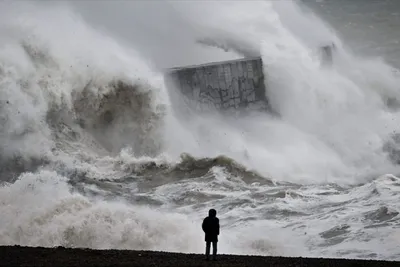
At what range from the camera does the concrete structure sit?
61.7 ft

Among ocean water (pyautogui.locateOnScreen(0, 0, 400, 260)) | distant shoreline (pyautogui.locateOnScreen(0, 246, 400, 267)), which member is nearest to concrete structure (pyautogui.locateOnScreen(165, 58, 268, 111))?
ocean water (pyautogui.locateOnScreen(0, 0, 400, 260))

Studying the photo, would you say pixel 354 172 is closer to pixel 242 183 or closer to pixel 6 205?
A: pixel 242 183

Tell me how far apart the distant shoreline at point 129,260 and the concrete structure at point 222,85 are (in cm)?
1053

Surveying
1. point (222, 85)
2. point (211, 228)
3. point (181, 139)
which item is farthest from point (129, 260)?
point (222, 85)

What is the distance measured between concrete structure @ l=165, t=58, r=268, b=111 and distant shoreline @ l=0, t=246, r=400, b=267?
10.5m

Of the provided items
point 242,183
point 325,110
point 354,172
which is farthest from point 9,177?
point 325,110

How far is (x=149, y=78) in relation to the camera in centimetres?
1817

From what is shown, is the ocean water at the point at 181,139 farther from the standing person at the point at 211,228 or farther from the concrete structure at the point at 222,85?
the standing person at the point at 211,228

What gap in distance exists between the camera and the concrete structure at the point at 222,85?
61.7 ft

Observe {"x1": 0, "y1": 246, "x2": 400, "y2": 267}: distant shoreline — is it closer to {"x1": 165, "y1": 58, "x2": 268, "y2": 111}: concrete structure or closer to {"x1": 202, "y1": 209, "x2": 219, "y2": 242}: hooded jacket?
{"x1": 202, "y1": 209, "x2": 219, "y2": 242}: hooded jacket

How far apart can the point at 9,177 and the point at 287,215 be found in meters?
5.28

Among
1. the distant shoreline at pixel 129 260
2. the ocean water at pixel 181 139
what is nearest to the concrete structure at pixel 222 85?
the ocean water at pixel 181 139

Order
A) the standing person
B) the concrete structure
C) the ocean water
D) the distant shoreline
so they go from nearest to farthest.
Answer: the distant shoreline, the standing person, the ocean water, the concrete structure

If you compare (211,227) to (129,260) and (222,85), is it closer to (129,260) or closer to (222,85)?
(129,260)
